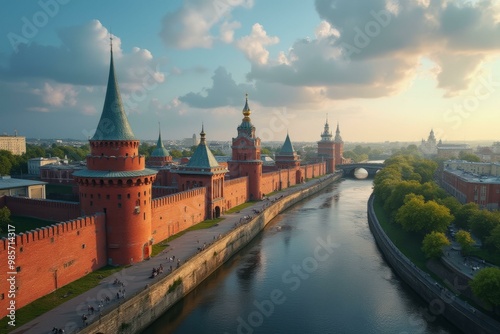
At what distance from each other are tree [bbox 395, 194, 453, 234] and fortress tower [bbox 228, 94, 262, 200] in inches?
1137

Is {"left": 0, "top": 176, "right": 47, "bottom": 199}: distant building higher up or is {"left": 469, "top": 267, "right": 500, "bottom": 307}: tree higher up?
{"left": 0, "top": 176, "right": 47, "bottom": 199}: distant building

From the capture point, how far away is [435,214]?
3756 centimetres

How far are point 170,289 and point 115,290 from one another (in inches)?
159

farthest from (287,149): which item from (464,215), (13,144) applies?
(13,144)

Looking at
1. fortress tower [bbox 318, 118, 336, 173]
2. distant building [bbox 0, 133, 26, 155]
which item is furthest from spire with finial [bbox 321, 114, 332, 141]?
distant building [bbox 0, 133, 26, 155]

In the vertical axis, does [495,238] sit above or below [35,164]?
below

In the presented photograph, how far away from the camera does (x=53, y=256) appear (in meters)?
25.0

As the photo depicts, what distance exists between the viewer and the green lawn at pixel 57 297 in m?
21.0

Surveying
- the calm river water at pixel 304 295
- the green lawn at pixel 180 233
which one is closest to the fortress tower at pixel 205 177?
the green lawn at pixel 180 233

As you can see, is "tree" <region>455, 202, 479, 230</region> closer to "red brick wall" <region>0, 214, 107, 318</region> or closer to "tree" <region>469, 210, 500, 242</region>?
"tree" <region>469, 210, 500, 242</region>

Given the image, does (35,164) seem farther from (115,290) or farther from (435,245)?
(435,245)

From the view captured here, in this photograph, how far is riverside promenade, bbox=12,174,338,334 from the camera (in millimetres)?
20625

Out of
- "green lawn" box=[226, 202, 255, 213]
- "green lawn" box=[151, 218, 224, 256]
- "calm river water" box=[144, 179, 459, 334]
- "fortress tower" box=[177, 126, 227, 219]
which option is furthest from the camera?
"green lawn" box=[226, 202, 255, 213]

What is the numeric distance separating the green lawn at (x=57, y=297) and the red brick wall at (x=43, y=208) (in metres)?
9.57
